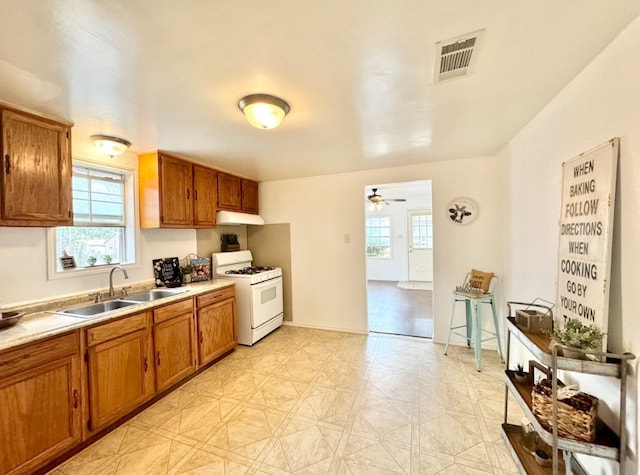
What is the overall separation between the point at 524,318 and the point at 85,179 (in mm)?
3827

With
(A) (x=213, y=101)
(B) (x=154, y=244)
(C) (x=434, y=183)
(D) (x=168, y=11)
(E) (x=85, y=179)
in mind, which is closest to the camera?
(D) (x=168, y=11)

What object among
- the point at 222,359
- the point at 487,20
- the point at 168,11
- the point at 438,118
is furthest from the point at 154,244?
the point at 487,20

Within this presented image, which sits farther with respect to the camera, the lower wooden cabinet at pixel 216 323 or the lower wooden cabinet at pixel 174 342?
the lower wooden cabinet at pixel 216 323

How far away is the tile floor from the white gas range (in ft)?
1.47

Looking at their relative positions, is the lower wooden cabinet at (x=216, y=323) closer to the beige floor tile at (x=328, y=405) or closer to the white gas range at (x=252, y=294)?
the white gas range at (x=252, y=294)

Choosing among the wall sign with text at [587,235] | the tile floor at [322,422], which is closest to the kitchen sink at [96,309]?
the tile floor at [322,422]

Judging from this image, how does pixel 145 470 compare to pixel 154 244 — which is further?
pixel 154 244

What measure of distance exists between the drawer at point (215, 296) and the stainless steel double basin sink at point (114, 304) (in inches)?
8.0

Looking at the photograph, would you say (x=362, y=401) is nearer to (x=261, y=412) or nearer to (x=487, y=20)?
(x=261, y=412)

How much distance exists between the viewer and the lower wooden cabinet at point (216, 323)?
9.88 ft

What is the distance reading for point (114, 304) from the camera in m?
2.57

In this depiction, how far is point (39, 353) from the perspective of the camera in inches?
67.7

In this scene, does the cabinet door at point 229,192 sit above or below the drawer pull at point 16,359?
above

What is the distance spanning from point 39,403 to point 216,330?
1.58 m
